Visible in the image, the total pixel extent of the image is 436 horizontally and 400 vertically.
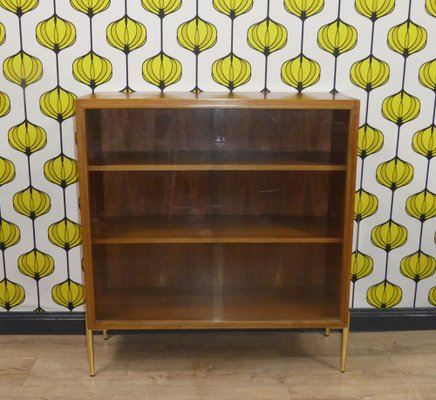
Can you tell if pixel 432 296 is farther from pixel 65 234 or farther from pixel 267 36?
Result: pixel 65 234

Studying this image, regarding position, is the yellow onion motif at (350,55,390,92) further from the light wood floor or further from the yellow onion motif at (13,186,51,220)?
the yellow onion motif at (13,186,51,220)

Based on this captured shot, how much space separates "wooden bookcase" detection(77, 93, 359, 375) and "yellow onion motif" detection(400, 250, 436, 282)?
0.47 metres

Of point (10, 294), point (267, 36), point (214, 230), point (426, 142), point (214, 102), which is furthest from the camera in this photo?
point (10, 294)

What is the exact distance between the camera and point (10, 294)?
97.9 inches

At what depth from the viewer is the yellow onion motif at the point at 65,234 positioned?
95.3 inches

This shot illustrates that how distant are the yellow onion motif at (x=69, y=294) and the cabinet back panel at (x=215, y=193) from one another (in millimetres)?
437

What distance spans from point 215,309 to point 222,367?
0.24m

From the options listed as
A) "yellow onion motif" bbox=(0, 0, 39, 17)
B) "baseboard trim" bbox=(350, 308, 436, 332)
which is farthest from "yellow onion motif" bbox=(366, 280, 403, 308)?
"yellow onion motif" bbox=(0, 0, 39, 17)

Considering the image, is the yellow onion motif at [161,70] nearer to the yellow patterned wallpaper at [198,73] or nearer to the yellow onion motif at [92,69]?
the yellow patterned wallpaper at [198,73]

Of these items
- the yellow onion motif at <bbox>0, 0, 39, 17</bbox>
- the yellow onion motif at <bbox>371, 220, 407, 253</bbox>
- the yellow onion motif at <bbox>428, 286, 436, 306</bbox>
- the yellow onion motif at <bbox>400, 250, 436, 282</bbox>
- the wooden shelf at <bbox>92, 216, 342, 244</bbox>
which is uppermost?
the yellow onion motif at <bbox>0, 0, 39, 17</bbox>

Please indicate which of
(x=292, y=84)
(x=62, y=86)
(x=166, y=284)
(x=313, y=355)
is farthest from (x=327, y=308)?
(x=62, y=86)

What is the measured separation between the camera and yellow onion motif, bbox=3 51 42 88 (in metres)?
2.26

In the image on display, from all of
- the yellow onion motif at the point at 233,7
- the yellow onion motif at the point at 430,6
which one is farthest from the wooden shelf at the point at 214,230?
the yellow onion motif at the point at 430,6

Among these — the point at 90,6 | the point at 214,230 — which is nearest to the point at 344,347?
the point at 214,230
